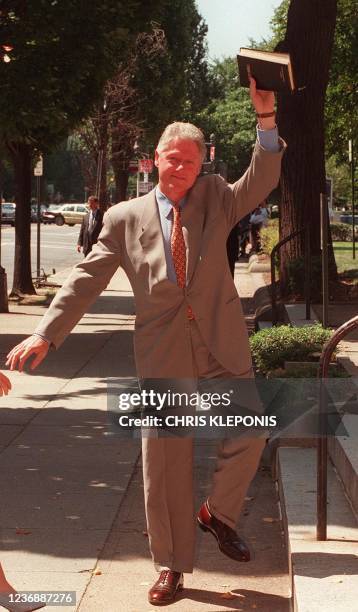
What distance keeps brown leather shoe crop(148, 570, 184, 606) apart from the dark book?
202 centimetres

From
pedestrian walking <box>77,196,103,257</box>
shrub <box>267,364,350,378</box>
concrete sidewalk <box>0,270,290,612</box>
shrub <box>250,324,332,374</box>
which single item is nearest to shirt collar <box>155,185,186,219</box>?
concrete sidewalk <box>0,270,290,612</box>

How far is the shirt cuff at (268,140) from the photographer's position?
530 centimetres

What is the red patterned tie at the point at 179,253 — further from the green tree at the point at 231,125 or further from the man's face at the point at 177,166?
the green tree at the point at 231,125

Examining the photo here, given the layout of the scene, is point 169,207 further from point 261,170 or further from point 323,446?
point 323,446

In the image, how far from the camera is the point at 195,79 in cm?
8794

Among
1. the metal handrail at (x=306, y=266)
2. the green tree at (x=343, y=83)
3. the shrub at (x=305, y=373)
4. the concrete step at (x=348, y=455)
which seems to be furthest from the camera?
the green tree at (x=343, y=83)

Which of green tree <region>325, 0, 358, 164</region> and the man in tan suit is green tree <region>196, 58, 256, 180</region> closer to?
green tree <region>325, 0, 358, 164</region>

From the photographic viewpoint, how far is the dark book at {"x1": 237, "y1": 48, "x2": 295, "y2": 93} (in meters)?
4.93

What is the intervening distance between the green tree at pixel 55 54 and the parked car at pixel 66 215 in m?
66.2

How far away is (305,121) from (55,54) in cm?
379

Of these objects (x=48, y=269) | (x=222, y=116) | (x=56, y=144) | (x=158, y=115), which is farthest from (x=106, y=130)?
(x=222, y=116)

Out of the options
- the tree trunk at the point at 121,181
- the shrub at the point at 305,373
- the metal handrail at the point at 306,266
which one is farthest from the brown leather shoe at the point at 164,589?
the tree trunk at the point at 121,181

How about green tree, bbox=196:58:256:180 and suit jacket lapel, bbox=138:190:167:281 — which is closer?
suit jacket lapel, bbox=138:190:167:281

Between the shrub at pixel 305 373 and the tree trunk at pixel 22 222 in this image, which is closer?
the shrub at pixel 305 373
